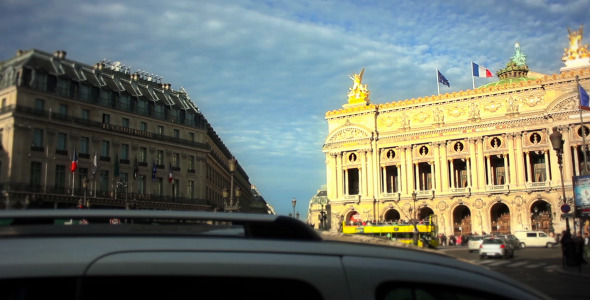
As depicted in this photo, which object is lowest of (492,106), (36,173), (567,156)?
(36,173)

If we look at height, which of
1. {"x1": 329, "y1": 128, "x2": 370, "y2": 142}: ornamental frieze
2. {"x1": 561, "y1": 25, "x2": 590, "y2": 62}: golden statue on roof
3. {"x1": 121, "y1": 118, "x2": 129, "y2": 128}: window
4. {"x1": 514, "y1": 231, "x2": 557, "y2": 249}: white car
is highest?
{"x1": 561, "y1": 25, "x2": 590, "y2": 62}: golden statue on roof

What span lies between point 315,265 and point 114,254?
653mm

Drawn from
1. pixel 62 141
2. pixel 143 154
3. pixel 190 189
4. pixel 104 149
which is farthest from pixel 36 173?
pixel 190 189

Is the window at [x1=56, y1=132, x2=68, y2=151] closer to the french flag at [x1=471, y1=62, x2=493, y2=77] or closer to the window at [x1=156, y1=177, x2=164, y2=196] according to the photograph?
the window at [x1=156, y1=177, x2=164, y2=196]

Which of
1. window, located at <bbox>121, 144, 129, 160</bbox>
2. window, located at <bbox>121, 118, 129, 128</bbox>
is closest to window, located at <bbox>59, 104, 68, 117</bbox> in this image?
window, located at <bbox>121, 118, 129, 128</bbox>

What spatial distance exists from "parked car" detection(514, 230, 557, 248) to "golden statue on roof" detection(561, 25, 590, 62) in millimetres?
21390

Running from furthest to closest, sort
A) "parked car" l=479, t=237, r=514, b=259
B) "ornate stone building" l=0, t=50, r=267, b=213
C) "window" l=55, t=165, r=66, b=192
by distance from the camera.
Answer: "window" l=55, t=165, r=66, b=192 < "ornate stone building" l=0, t=50, r=267, b=213 < "parked car" l=479, t=237, r=514, b=259

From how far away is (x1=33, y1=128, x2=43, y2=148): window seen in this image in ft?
121

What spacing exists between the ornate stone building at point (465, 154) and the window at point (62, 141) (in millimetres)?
31701

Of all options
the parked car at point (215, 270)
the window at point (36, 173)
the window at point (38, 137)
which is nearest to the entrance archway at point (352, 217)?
the window at point (36, 173)

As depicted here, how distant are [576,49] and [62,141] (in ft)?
166

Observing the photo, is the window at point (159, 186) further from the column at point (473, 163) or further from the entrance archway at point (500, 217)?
the entrance archway at point (500, 217)

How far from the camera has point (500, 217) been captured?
57.0m

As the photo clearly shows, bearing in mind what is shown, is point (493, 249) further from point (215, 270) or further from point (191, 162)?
point (191, 162)
